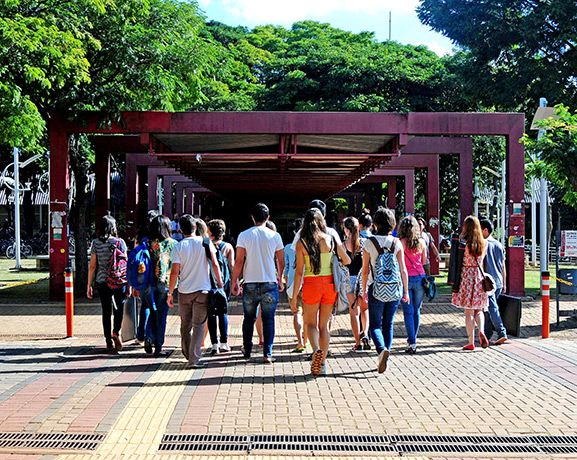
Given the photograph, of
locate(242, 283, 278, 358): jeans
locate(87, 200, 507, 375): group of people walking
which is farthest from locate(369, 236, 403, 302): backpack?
locate(242, 283, 278, 358): jeans

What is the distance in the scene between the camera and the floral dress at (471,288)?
902 cm

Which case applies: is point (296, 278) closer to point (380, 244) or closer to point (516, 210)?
point (380, 244)

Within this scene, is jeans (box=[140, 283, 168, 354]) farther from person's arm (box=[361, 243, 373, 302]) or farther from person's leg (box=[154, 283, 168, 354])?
person's arm (box=[361, 243, 373, 302])

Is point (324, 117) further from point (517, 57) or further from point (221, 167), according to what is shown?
point (517, 57)

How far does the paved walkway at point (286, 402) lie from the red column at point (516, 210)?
551cm

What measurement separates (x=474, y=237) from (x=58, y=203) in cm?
919

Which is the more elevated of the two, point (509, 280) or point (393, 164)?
point (393, 164)

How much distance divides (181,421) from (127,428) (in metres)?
0.43

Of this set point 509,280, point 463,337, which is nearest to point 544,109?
point 509,280

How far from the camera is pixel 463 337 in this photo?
10.6 metres

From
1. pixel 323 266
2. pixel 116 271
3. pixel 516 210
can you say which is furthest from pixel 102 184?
pixel 323 266

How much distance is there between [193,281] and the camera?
26.3 feet

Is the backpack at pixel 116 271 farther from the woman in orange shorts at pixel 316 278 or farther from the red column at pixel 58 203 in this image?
the red column at pixel 58 203

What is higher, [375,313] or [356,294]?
[356,294]
